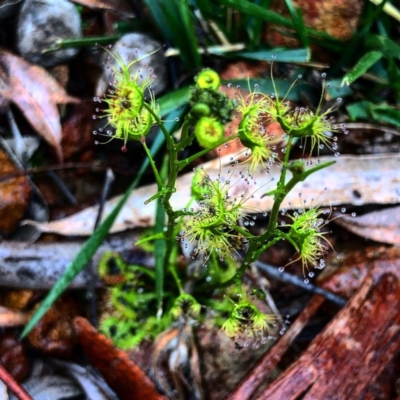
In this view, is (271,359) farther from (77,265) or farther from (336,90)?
(336,90)

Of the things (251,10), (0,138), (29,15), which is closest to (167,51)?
(251,10)

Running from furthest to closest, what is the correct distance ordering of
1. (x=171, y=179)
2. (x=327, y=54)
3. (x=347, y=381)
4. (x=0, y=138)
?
(x=327, y=54) → (x=0, y=138) → (x=347, y=381) → (x=171, y=179)

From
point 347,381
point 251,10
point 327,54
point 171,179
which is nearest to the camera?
point 171,179

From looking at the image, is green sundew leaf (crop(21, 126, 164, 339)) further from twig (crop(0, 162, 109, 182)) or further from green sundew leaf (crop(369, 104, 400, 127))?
green sundew leaf (crop(369, 104, 400, 127))

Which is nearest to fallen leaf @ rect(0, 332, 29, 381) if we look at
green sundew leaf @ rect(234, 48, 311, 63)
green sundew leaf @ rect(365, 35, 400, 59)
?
green sundew leaf @ rect(234, 48, 311, 63)

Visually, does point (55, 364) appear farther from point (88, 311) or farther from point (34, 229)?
point (34, 229)
